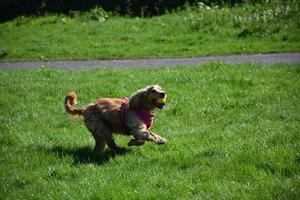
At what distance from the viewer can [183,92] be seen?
13.7 meters

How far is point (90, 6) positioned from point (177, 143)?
2455 cm

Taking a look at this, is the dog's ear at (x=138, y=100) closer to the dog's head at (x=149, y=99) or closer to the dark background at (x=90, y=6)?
the dog's head at (x=149, y=99)

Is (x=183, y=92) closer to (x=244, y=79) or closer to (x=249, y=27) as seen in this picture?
(x=244, y=79)

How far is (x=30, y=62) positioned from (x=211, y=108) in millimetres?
11865

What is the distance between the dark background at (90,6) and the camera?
96.8 ft

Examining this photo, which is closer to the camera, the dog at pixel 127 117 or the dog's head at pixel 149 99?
the dog's head at pixel 149 99

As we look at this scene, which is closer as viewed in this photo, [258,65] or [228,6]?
[258,65]

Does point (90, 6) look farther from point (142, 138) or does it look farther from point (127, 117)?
point (142, 138)

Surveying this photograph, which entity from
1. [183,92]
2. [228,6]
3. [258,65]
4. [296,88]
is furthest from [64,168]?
[228,6]

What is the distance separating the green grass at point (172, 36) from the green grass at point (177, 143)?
516 cm

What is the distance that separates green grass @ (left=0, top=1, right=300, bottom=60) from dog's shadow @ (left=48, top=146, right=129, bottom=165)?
10732 millimetres

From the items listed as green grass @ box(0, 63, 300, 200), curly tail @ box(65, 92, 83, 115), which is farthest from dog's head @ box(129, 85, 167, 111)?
curly tail @ box(65, 92, 83, 115)

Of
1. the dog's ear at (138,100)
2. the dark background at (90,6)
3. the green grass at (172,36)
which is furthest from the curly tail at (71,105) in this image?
the dark background at (90,6)

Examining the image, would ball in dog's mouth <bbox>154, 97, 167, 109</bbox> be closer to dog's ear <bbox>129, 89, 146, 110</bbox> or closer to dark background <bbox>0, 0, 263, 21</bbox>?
dog's ear <bbox>129, 89, 146, 110</bbox>
